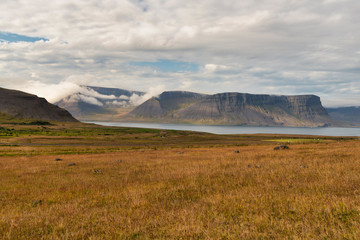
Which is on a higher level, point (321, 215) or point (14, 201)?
point (321, 215)

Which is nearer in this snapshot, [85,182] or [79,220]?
[79,220]

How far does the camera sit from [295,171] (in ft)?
53.9

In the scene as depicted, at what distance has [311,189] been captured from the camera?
1139 cm

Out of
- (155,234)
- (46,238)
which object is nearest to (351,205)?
(155,234)

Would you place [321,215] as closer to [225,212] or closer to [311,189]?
[225,212]

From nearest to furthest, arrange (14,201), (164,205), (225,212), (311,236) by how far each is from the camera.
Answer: (311,236) < (225,212) < (164,205) < (14,201)

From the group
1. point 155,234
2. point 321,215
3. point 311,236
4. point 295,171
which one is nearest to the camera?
point 311,236

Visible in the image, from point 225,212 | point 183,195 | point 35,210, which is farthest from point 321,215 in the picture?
point 35,210

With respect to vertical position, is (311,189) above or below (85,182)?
above

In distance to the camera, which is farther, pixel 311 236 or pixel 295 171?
pixel 295 171

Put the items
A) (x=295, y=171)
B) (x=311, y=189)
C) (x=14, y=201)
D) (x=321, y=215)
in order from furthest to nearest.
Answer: (x=295, y=171) < (x=14, y=201) < (x=311, y=189) < (x=321, y=215)

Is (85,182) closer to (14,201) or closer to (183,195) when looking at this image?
(14,201)

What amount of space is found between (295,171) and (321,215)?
30.1ft

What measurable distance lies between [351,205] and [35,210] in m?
11.9
